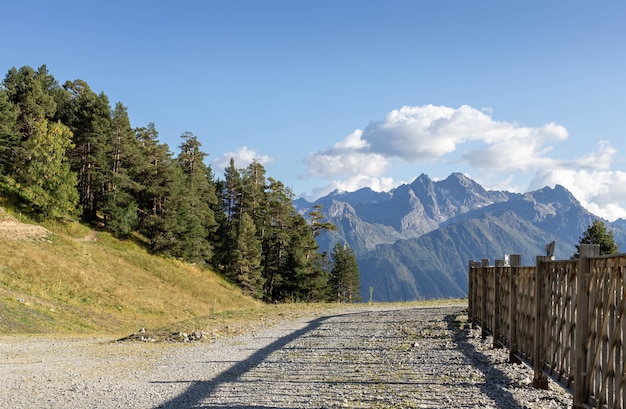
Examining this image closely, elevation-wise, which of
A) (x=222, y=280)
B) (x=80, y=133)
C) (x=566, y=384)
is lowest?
(x=222, y=280)

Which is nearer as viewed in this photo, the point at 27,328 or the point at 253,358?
the point at 253,358

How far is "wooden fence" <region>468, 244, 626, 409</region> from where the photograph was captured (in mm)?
5379

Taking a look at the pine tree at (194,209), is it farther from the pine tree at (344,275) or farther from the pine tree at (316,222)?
the pine tree at (344,275)

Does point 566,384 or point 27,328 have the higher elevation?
point 566,384

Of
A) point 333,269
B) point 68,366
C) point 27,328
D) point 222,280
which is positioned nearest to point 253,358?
point 68,366

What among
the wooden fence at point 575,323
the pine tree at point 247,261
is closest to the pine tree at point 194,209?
the pine tree at point 247,261

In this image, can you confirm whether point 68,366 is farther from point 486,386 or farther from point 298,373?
point 486,386

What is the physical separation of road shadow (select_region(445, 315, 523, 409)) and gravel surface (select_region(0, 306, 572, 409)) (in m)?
0.02

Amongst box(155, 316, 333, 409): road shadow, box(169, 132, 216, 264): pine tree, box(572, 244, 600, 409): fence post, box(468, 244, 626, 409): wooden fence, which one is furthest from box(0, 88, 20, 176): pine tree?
box(572, 244, 600, 409): fence post

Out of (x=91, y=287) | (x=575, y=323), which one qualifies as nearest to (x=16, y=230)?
(x=91, y=287)

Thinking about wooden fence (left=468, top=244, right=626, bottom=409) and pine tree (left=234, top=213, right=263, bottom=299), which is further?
pine tree (left=234, top=213, right=263, bottom=299)

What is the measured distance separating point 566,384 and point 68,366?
412 inches

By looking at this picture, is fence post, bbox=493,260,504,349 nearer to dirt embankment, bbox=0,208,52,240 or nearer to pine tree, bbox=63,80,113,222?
dirt embankment, bbox=0,208,52,240

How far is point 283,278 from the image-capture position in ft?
207
